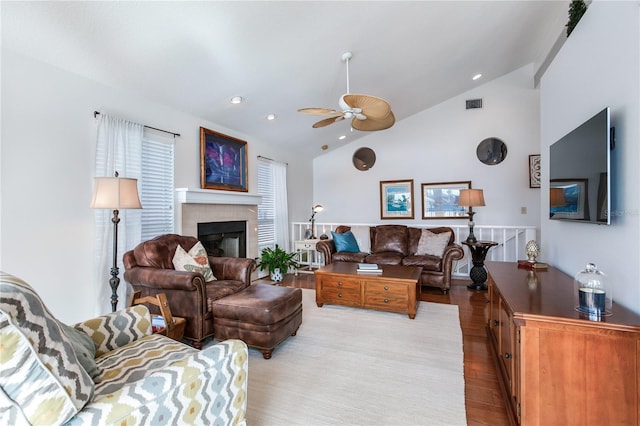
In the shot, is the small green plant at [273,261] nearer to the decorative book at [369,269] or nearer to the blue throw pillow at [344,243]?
the blue throw pillow at [344,243]

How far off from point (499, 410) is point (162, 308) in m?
2.40

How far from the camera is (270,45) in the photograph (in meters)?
2.81

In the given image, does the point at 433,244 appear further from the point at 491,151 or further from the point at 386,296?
the point at 491,151

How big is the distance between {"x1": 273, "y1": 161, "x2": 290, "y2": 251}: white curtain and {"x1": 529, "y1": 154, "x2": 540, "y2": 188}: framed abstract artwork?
4.57 m

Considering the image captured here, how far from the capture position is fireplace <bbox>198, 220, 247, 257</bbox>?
4.02 meters

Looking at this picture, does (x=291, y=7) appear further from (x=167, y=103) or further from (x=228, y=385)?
(x=228, y=385)

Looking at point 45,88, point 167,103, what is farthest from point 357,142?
point 45,88

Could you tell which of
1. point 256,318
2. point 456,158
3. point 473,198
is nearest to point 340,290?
point 256,318

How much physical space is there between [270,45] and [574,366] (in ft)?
10.6

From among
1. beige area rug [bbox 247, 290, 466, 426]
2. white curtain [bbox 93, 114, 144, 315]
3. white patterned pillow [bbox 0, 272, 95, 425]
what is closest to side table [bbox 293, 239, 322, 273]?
beige area rug [bbox 247, 290, 466, 426]

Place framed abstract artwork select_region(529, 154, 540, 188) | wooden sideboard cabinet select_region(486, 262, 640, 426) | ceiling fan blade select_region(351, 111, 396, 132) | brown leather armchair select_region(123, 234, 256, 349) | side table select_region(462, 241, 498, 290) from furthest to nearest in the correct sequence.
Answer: framed abstract artwork select_region(529, 154, 540, 188) < side table select_region(462, 241, 498, 290) < ceiling fan blade select_region(351, 111, 396, 132) < brown leather armchair select_region(123, 234, 256, 349) < wooden sideboard cabinet select_region(486, 262, 640, 426)

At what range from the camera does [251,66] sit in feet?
10.1

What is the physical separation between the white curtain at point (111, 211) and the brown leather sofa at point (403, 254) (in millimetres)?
2777

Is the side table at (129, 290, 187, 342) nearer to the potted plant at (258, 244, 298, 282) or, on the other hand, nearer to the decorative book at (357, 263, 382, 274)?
the decorative book at (357, 263, 382, 274)
